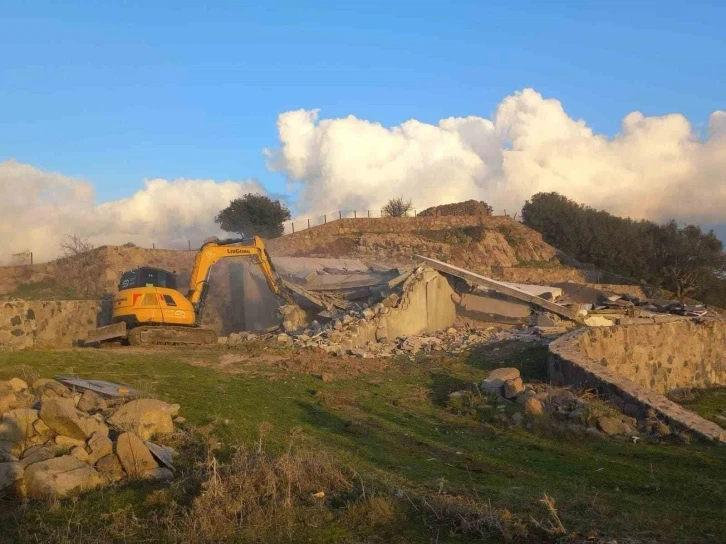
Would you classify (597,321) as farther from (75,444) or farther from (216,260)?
(75,444)

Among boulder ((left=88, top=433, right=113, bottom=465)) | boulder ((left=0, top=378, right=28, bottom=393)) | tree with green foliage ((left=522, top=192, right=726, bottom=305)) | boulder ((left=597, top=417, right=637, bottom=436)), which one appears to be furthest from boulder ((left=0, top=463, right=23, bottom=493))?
tree with green foliage ((left=522, top=192, right=726, bottom=305))

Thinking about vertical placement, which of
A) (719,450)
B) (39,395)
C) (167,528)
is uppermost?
(39,395)

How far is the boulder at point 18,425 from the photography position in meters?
6.42

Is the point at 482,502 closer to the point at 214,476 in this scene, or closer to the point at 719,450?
the point at 214,476

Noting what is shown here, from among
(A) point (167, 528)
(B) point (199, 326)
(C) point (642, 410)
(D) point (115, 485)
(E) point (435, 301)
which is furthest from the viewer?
(E) point (435, 301)

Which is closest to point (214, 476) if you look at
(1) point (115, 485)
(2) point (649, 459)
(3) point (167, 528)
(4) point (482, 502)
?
(3) point (167, 528)

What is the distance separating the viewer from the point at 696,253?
46938 millimetres

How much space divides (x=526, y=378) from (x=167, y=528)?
35.5ft

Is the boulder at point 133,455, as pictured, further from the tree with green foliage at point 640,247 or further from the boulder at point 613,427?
the tree with green foliage at point 640,247

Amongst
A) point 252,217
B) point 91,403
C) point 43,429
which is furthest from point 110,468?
point 252,217

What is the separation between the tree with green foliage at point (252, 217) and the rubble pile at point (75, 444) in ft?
140

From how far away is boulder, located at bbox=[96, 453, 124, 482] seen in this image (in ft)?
20.1

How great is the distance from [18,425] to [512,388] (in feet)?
25.1

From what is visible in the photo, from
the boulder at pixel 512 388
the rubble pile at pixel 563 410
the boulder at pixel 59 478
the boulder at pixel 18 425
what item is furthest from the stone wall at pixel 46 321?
the boulder at pixel 59 478
